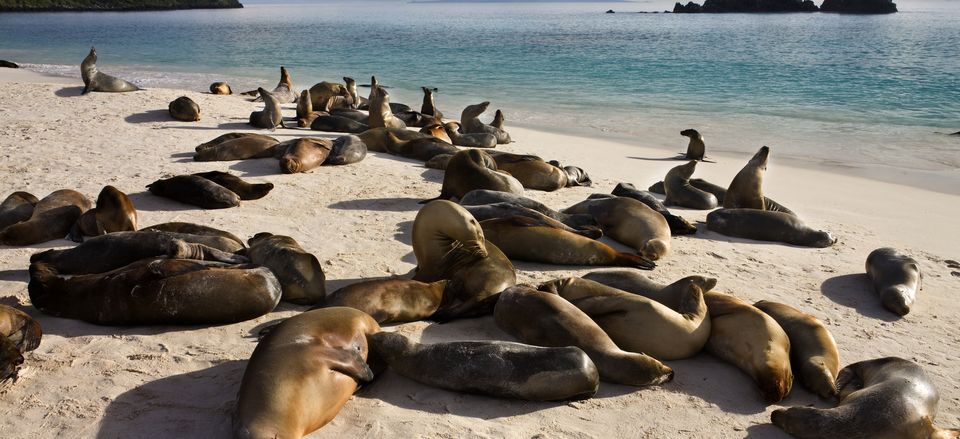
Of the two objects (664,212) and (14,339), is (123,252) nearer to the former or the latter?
(14,339)

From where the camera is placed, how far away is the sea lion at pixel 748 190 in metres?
7.37

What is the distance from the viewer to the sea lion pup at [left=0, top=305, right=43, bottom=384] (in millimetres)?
3264

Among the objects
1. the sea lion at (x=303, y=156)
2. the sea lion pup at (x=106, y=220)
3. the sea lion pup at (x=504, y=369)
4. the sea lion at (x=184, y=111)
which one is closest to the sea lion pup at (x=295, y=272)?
the sea lion pup at (x=504, y=369)

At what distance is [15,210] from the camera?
561 centimetres

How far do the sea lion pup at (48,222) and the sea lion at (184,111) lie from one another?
17.2ft

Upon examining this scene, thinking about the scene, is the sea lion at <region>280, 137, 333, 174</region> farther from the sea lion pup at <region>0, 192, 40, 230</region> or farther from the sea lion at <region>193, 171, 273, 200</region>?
the sea lion pup at <region>0, 192, 40, 230</region>

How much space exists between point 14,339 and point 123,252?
1.16m

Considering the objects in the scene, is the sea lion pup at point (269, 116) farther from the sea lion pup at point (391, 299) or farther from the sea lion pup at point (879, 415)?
the sea lion pup at point (879, 415)

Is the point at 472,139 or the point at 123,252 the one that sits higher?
the point at 123,252

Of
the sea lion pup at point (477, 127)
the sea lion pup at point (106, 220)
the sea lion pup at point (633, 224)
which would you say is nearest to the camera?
the sea lion pup at point (106, 220)

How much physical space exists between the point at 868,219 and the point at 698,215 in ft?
5.48

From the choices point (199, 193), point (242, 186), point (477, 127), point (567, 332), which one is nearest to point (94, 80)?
point (477, 127)

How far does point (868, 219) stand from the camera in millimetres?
7512

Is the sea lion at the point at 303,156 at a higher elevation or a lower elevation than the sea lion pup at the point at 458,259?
lower
